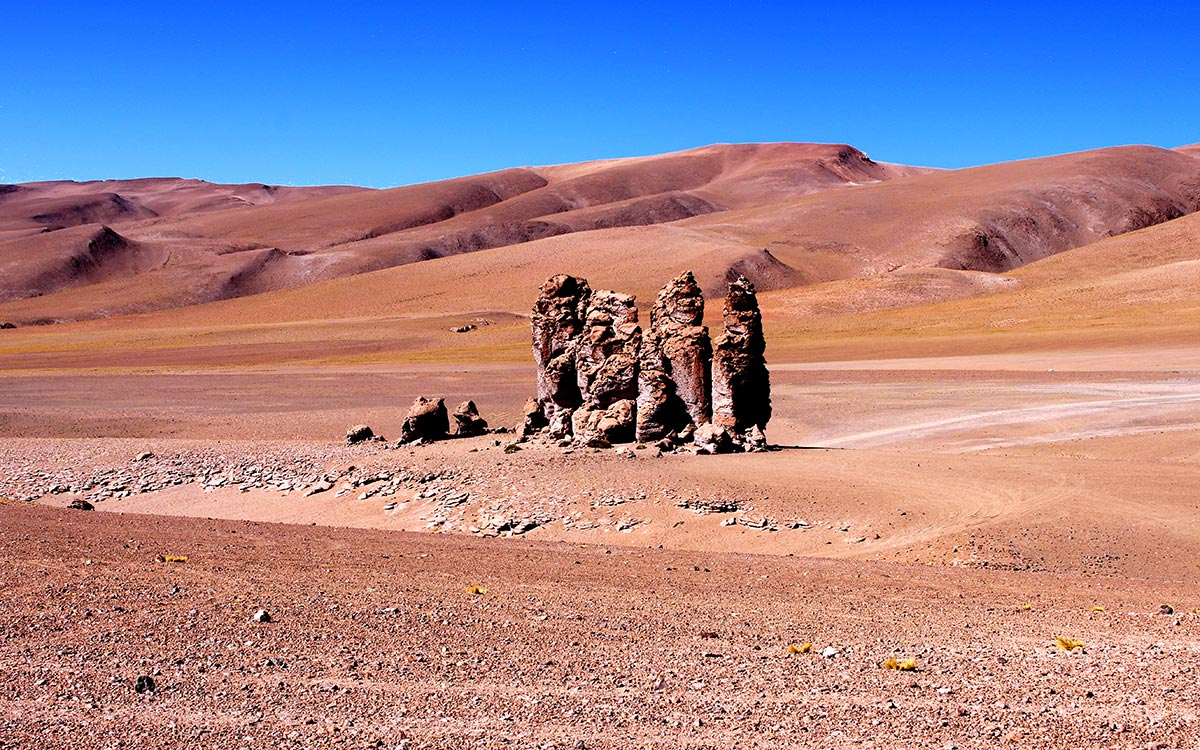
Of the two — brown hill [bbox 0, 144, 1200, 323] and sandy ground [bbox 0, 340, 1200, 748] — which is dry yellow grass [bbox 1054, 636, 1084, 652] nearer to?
sandy ground [bbox 0, 340, 1200, 748]

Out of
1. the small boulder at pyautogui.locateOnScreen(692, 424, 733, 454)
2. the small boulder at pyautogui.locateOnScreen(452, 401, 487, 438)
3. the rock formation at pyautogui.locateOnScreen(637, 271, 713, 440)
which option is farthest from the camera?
the small boulder at pyautogui.locateOnScreen(452, 401, 487, 438)

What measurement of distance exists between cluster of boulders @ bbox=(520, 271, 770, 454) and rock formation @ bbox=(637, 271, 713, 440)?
0.07ft

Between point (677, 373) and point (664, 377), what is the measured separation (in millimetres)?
428

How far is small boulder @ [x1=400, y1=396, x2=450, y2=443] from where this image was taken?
2356cm

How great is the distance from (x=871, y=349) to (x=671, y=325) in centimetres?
Answer: 3418

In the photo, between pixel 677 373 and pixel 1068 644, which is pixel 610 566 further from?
pixel 677 373

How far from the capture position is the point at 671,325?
69.9 feet

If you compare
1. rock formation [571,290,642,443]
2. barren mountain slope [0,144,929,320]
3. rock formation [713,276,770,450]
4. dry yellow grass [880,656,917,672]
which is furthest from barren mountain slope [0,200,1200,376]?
dry yellow grass [880,656,917,672]

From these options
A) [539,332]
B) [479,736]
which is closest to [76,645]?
[479,736]

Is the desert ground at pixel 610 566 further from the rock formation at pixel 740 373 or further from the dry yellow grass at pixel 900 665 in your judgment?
the rock formation at pixel 740 373

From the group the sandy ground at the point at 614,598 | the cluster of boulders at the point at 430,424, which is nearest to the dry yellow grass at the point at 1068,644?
the sandy ground at the point at 614,598

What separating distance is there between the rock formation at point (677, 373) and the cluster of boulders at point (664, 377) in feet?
0.07

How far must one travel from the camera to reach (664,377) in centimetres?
2064

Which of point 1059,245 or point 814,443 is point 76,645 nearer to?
point 814,443
